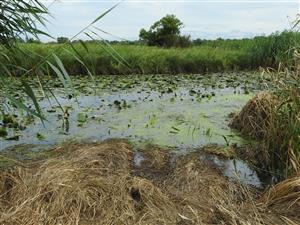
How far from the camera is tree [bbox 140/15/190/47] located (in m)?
18.3

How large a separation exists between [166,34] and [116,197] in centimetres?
1620

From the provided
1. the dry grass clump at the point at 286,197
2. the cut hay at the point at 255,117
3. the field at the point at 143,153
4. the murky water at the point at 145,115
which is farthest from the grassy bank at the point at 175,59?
the dry grass clump at the point at 286,197

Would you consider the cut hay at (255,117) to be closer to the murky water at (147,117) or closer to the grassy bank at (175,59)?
the murky water at (147,117)

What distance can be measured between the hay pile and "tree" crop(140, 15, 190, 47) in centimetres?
1473

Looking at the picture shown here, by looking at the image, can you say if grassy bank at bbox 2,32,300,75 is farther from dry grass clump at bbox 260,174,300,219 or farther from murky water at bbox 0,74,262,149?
dry grass clump at bbox 260,174,300,219

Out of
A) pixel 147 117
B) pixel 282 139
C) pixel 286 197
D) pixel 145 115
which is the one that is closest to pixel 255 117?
pixel 282 139

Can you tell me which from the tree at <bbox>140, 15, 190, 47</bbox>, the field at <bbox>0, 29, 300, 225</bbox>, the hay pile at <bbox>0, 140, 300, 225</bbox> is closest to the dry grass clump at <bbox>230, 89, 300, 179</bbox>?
the field at <bbox>0, 29, 300, 225</bbox>

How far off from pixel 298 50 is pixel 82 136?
123 inches

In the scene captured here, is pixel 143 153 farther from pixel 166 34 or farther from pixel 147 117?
pixel 166 34

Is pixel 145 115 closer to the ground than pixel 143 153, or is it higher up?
closer to the ground

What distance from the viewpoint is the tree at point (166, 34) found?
18.3 m

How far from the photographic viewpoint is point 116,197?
3338mm

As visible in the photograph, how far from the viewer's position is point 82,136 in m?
5.78

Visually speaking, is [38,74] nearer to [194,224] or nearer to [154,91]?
[194,224]
